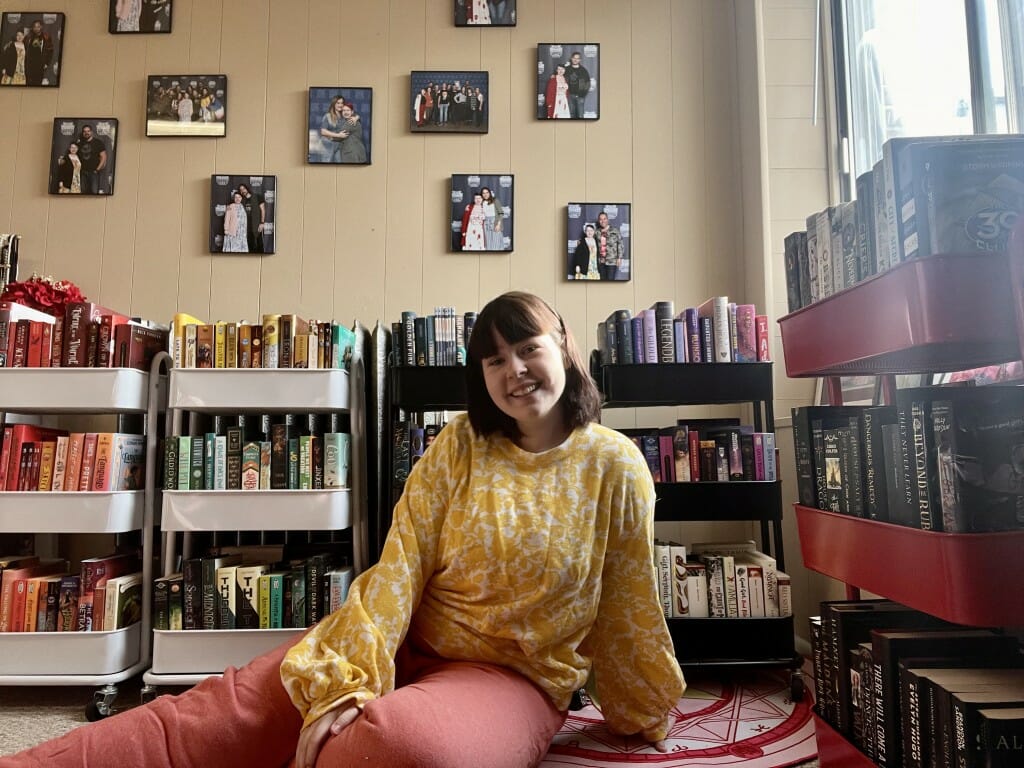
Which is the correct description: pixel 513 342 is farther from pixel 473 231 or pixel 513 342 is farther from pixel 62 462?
pixel 62 462

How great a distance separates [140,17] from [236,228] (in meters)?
0.94

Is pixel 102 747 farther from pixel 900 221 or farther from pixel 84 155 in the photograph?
pixel 84 155

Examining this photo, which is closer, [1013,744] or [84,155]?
[1013,744]

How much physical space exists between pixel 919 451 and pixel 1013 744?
0.37 meters

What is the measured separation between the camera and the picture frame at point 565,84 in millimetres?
2473

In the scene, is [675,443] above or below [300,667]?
above

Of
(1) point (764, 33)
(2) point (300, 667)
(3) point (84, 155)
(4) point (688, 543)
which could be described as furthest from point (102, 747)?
(1) point (764, 33)

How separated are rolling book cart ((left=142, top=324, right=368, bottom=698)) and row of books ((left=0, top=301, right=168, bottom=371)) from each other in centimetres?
18

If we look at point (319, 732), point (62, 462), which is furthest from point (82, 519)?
point (319, 732)

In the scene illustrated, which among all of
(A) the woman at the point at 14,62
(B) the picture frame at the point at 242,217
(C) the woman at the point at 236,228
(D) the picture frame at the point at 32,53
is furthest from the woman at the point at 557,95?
(A) the woman at the point at 14,62

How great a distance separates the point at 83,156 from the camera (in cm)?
243

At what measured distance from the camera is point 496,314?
122cm

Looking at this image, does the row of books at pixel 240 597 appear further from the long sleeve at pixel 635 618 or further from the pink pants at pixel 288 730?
the long sleeve at pixel 635 618

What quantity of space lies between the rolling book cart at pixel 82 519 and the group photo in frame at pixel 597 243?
4.87ft
